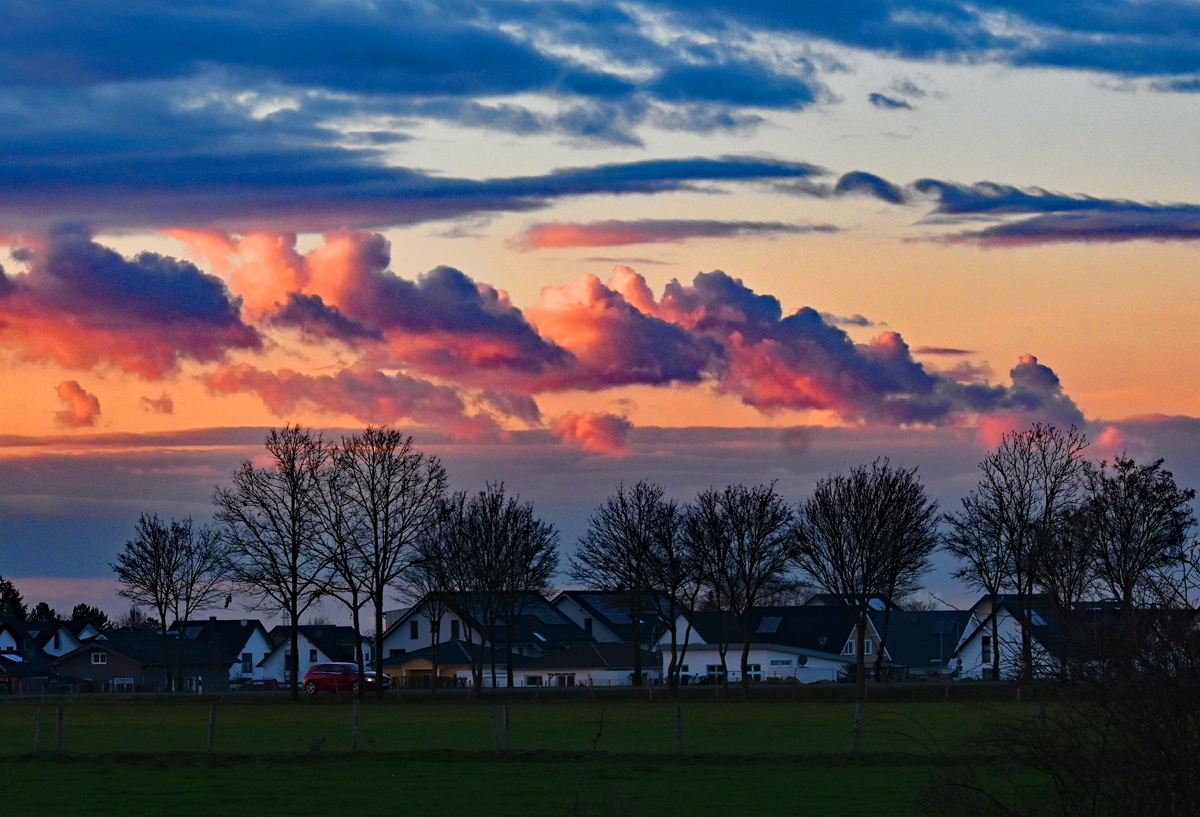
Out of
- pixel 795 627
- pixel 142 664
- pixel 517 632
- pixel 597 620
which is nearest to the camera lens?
pixel 795 627

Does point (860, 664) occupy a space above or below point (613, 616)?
below

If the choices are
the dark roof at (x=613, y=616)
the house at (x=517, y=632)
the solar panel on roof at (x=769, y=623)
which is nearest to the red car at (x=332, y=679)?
the house at (x=517, y=632)

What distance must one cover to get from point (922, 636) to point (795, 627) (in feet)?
55.1

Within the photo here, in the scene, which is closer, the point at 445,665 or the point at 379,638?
the point at 379,638

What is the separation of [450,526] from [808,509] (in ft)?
78.6

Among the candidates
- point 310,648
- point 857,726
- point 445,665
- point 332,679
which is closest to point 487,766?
point 857,726

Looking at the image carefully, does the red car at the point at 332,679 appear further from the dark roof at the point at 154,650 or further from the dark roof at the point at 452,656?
the dark roof at the point at 154,650

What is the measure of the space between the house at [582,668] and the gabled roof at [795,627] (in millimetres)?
6120

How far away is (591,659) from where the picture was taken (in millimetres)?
124500

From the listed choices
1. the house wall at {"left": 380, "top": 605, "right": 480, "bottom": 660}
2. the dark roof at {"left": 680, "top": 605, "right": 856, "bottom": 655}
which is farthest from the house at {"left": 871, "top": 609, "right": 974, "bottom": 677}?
the house wall at {"left": 380, "top": 605, "right": 480, "bottom": 660}

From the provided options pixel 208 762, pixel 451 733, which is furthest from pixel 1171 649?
pixel 451 733

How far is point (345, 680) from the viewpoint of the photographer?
91000 millimetres

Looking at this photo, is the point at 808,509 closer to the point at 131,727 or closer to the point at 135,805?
the point at 131,727

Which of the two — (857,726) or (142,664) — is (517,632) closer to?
(142,664)
